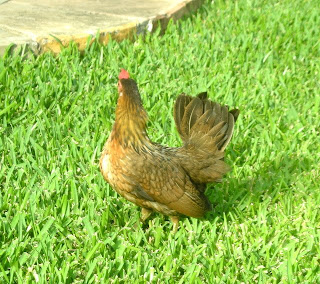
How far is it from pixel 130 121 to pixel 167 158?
369mm

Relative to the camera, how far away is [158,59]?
637cm

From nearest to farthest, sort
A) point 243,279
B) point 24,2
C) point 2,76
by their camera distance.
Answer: point 243,279
point 2,76
point 24,2

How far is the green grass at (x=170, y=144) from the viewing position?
3.76 meters

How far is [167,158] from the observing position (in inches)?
160

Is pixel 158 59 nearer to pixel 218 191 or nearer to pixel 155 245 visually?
pixel 218 191

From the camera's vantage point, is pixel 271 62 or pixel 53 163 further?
pixel 271 62

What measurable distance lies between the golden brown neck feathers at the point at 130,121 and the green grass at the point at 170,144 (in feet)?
1.82

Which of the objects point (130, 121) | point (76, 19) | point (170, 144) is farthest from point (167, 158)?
point (76, 19)

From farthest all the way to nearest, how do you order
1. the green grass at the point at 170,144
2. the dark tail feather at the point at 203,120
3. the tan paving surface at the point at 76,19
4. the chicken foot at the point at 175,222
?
the tan paving surface at the point at 76,19
the dark tail feather at the point at 203,120
the chicken foot at the point at 175,222
the green grass at the point at 170,144

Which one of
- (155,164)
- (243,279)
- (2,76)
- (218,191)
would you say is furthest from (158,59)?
(243,279)

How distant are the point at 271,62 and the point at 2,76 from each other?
9.22ft

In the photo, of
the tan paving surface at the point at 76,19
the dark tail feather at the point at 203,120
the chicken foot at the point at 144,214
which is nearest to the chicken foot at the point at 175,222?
the chicken foot at the point at 144,214

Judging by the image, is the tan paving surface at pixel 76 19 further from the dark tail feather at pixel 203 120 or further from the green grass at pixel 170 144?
the dark tail feather at pixel 203 120

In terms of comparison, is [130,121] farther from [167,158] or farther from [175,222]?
[175,222]
